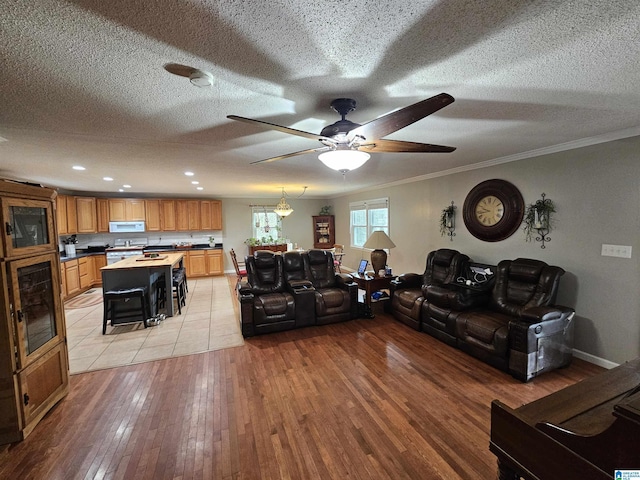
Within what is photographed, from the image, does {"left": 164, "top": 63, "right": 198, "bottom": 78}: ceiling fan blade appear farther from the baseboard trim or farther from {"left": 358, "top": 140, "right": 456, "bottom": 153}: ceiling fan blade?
the baseboard trim

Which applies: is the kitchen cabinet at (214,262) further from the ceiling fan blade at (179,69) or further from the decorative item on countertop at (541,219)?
the decorative item on countertop at (541,219)

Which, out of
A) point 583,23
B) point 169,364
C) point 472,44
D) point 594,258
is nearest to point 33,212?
point 169,364

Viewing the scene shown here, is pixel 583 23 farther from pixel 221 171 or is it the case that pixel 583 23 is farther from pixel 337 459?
pixel 221 171

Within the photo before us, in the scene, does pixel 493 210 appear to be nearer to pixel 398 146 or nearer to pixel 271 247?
pixel 398 146

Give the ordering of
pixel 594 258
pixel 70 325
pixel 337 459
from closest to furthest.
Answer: pixel 337 459
pixel 594 258
pixel 70 325

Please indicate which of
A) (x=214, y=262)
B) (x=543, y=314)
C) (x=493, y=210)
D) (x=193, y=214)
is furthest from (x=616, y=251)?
(x=193, y=214)

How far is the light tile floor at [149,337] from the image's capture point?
3393 millimetres

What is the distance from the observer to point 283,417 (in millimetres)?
2311

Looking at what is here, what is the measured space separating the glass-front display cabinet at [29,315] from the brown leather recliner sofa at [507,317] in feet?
13.3

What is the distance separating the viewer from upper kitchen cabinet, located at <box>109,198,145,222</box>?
730cm

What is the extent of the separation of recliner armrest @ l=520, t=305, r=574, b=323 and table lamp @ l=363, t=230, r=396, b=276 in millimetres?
2071

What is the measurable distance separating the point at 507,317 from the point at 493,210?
1618mm

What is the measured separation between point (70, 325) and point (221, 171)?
338 cm

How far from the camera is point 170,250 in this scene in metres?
7.75
